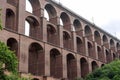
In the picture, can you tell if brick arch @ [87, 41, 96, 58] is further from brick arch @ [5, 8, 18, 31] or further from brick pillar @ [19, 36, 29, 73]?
brick arch @ [5, 8, 18, 31]

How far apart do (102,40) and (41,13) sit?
61.2ft

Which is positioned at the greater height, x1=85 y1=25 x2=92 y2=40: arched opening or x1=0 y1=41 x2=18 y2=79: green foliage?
x1=85 y1=25 x2=92 y2=40: arched opening

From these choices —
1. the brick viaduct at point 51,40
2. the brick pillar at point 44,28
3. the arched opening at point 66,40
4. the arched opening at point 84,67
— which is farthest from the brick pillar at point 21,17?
the arched opening at point 84,67

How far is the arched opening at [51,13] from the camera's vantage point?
4031cm

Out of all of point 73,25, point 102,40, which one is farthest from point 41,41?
point 102,40

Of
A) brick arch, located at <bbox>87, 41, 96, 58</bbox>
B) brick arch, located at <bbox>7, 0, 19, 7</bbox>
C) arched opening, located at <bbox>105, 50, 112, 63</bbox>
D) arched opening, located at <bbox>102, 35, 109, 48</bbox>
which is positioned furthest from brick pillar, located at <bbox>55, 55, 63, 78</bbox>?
arched opening, located at <bbox>102, 35, 109, 48</bbox>

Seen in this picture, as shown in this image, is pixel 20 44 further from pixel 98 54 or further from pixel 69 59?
pixel 98 54

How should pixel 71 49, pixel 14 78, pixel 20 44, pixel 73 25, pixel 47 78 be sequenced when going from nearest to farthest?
pixel 14 78, pixel 20 44, pixel 47 78, pixel 71 49, pixel 73 25

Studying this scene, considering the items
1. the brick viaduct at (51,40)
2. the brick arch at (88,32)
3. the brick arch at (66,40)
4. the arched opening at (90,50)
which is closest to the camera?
the brick viaduct at (51,40)

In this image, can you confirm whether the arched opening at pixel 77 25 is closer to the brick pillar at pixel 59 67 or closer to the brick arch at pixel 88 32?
the brick arch at pixel 88 32

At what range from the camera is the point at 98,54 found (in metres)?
50.9

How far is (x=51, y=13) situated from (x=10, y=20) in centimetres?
881

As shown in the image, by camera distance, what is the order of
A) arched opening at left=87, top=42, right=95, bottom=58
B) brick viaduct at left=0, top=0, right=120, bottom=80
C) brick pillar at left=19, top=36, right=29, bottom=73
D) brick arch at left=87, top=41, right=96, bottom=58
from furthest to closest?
arched opening at left=87, top=42, right=95, bottom=58 < brick arch at left=87, top=41, right=96, bottom=58 < brick viaduct at left=0, top=0, right=120, bottom=80 < brick pillar at left=19, top=36, right=29, bottom=73

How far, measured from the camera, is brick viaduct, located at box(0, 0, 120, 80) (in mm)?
32281
